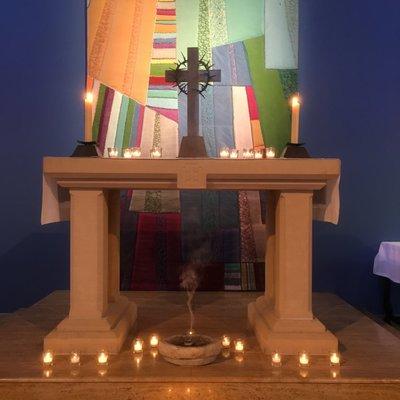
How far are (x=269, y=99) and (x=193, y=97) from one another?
1.59 m

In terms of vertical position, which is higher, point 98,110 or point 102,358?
point 98,110

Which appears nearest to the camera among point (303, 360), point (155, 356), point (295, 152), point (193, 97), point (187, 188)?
point (303, 360)

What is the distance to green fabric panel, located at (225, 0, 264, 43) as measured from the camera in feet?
15.7

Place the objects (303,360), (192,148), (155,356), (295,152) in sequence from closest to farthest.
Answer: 1. (303,360)
2. (155,356)
3. (295,152)
4. (192,148)

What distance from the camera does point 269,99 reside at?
15.6 ft

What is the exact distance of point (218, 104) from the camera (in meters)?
4.78

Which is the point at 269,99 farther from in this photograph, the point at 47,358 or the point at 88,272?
the point at 47,358

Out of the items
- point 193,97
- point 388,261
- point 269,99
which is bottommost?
point 388,261

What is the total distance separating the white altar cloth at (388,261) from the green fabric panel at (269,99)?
1.21 m

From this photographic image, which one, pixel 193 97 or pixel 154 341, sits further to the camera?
pixel 193 97

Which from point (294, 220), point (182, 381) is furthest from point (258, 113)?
point (182, 381)

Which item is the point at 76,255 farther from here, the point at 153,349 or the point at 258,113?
the point at 258,113

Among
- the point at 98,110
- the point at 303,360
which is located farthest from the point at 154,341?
the point at 98,110

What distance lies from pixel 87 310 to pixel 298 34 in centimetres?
311
